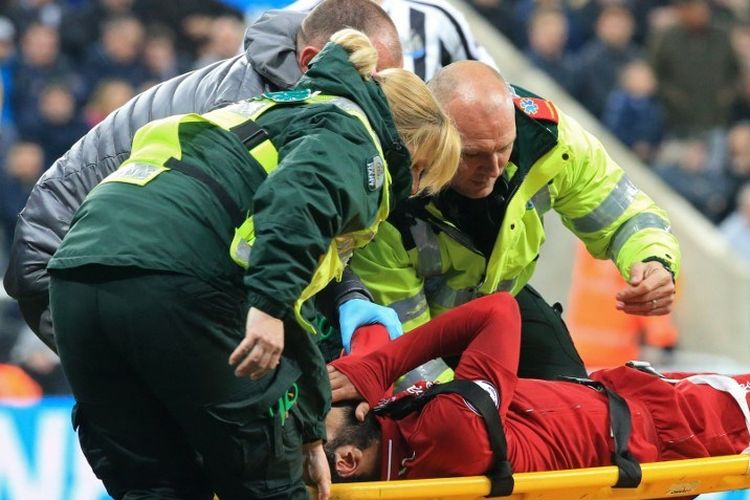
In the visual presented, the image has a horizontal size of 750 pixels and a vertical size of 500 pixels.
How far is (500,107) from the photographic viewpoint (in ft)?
12.2

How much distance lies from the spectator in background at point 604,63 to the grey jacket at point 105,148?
5.66 metres

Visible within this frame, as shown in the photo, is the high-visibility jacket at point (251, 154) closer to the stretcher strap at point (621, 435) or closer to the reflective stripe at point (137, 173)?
the reflective stripe at point (137, 173)

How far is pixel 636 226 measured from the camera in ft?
13.4

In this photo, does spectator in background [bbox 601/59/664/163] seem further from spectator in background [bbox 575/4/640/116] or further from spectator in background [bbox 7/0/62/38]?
spectator in background [bbox 7/0/62/38]

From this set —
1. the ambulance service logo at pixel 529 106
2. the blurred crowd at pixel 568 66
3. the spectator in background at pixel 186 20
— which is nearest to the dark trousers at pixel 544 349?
the ambulance service logo at pixel 529 106

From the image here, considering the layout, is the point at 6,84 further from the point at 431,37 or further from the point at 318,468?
the point at 318,468

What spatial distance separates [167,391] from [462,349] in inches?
41.2

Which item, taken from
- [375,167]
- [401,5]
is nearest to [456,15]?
[401,5]

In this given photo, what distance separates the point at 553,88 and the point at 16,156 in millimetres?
3353

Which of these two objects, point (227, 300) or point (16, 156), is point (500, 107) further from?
point (16, 156)

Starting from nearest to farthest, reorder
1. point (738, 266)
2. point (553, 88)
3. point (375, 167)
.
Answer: point (375, 167)
point (738, 266)
point (553, 88)

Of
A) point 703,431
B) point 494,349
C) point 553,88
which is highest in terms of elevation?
point 494,349

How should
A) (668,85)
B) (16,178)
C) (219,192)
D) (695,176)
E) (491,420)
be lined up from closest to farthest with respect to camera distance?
(219,192), (491,420), (16,178), (695,176), (668,85)

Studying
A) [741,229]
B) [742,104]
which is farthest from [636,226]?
[742,104]
